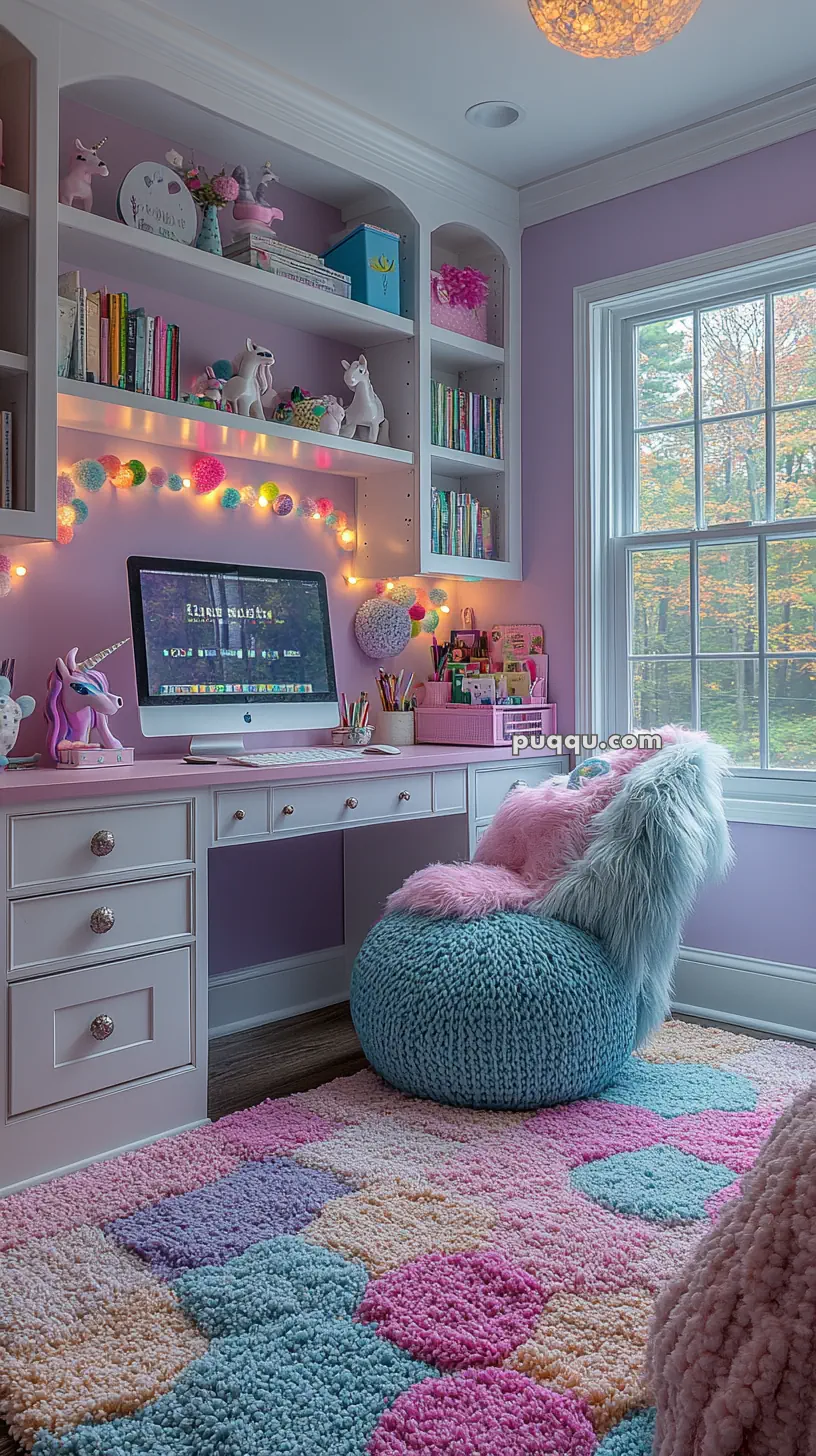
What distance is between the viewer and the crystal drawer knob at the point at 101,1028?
2197 mm

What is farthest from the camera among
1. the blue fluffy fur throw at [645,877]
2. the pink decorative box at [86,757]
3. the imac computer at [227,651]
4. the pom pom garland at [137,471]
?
the pom pom garland at [137,471]

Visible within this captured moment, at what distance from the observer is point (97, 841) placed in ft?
7.22

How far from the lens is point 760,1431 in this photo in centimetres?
94

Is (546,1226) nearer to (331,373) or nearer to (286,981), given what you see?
(286,981)

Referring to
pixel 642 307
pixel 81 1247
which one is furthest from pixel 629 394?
pixel 81 1247

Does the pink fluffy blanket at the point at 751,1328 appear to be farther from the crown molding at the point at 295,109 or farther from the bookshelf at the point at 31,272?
Answer: the crown molding at the point at 295,109

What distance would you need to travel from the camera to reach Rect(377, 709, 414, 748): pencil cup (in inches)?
136

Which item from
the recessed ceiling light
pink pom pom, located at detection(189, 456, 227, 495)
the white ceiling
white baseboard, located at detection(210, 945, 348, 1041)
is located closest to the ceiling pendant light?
the white ceiling

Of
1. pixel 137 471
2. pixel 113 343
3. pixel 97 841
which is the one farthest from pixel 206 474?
pixel 97 841

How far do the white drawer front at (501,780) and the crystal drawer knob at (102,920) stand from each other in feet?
4.16

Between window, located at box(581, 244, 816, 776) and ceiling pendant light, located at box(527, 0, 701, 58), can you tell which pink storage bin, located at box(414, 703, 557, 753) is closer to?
window, located at box(581, 244, 816, 776)

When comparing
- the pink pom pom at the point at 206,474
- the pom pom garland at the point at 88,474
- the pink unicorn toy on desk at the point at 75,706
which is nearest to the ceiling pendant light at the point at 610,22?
the pink pom pom at the point at 206,474

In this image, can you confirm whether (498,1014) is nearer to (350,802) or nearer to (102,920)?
(350,802)

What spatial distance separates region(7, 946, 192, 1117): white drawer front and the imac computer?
64 centimetres
